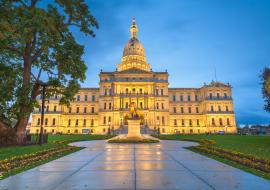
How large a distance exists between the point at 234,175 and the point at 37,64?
20746 mm

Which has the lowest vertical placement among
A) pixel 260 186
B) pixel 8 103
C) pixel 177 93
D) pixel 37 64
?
pixel 260 186

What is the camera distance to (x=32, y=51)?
19.9 m

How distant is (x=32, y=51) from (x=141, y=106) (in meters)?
53.2

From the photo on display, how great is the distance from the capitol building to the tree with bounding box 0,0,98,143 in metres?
46.5

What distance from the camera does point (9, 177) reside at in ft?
20.9

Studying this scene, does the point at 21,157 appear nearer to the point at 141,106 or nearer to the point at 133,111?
the point at 133,111

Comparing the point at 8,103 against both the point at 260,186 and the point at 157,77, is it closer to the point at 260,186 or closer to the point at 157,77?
the point at 260,186

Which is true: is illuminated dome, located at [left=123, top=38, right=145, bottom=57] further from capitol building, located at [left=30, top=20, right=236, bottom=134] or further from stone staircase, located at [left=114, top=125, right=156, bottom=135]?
stone staircase, located at [left=114, top=125, right=156, bottom=135]

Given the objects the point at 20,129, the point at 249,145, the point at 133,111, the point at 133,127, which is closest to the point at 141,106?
the point at 133,111

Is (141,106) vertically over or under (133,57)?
under

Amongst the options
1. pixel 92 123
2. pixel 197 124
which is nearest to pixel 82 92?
pixel 92 123

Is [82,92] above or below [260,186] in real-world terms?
above

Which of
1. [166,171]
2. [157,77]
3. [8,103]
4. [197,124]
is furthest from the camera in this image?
[197,124]

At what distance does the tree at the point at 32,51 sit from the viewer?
50.6ft
